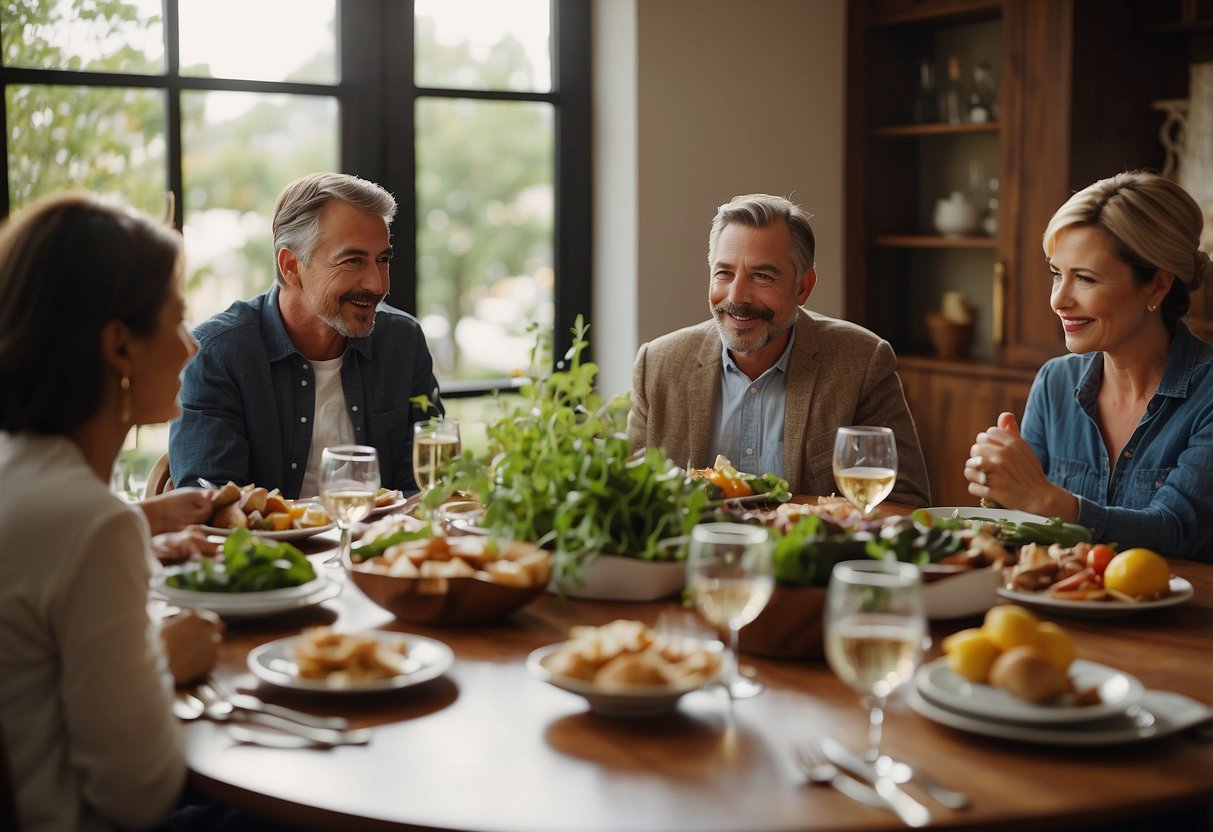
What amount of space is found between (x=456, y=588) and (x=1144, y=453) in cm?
152

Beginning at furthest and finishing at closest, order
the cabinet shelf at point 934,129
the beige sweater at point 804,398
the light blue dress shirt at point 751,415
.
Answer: the cabinet shelf at point 934,129
the light blue dress shirt at point 751,415
the beige sweater at point 804,398

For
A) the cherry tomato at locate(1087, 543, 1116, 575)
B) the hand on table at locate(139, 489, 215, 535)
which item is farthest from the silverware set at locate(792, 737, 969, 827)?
the hand on table at locate(139, 489, 215, 535)

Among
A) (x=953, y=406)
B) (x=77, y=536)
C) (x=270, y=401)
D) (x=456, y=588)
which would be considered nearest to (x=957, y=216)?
(x=953, y=406)

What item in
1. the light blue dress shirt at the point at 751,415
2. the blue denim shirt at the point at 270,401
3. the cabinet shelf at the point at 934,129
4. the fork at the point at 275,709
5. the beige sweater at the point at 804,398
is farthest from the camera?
the cabinet shelf at the point at 934,129

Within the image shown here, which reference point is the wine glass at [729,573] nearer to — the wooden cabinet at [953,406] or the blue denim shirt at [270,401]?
the blue denim shirt at [270,401]

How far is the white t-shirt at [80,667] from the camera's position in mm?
1304

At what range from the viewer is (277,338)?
3.04 metres

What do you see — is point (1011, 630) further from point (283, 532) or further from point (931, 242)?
point (931, 242)

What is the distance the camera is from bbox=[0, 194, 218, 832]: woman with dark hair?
1.31 meters

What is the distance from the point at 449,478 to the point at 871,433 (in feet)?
2.11

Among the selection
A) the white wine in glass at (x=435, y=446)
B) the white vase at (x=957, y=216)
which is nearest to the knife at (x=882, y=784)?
the white wine in glass at (x=435, y=446)

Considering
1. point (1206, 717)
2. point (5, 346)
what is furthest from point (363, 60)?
point (1206, 717)

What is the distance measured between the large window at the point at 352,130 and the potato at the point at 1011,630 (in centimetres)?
310

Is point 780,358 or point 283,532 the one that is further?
point 780,358
